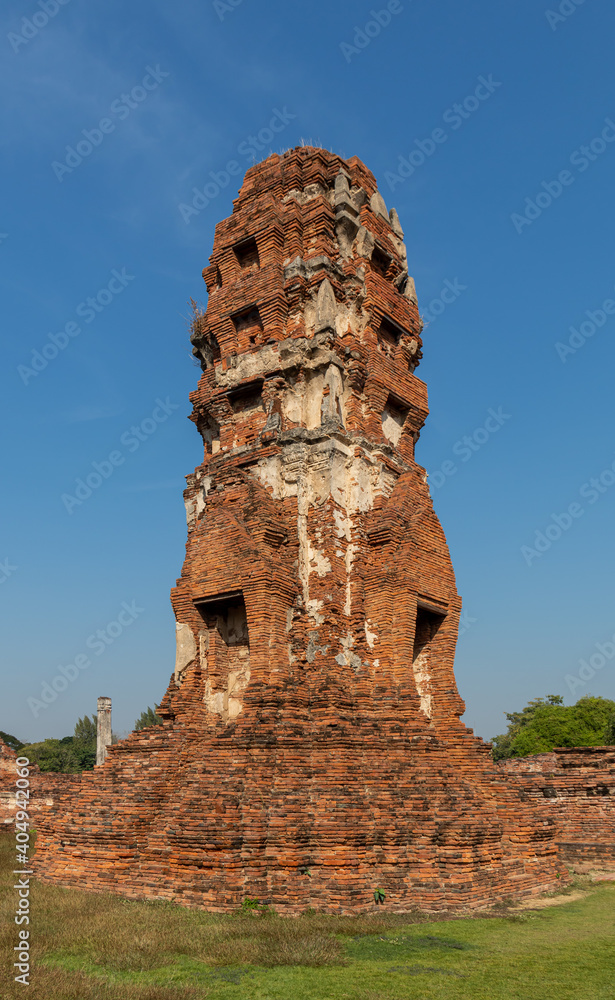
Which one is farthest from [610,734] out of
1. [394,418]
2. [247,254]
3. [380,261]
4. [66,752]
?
[66,752]

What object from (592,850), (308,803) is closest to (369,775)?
(308,803)

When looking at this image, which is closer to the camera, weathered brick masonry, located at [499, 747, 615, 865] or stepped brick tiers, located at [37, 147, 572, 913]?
stepped brick tiers, located at [37, 147, 572, 913]

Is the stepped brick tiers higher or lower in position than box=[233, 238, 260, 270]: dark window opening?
lower

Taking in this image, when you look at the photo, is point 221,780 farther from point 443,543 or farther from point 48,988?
point 443,543

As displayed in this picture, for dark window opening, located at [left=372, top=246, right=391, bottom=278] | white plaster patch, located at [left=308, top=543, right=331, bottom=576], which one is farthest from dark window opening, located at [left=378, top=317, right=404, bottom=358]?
white plaster patch, located at [left=308, top=543, right=331, bottom=576]

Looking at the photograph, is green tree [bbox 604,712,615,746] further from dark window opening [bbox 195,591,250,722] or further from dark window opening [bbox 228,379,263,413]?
dark window opening [bbox 228,379,263,413]

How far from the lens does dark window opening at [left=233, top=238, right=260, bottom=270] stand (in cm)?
1386

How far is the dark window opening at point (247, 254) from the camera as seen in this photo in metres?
13.9

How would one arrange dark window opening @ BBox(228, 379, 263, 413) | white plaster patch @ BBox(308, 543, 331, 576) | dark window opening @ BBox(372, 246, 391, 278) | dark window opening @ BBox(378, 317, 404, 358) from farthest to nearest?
dark window opening @ BBox(372, 246, 391, 278) < dark window opening @ BBox(378, 317, 404, 358) < dark window opening @ BBox(228, 379, 263, 413) < white plaster patch @ BBox(308, 543, 331, 576)

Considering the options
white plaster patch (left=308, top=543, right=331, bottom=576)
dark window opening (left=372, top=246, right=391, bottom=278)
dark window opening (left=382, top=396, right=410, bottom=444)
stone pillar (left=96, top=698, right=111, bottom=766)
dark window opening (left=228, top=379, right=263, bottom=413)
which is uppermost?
dark window opening (left=372, top=246, right=391, bottom=278)

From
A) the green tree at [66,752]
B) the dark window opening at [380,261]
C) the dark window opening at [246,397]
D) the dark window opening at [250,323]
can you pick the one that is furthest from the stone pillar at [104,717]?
the dark window opening at [380,261]

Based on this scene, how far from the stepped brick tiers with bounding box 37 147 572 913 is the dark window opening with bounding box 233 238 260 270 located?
43mm

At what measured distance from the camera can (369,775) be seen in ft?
29.8

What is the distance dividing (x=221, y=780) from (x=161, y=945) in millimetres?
2598
